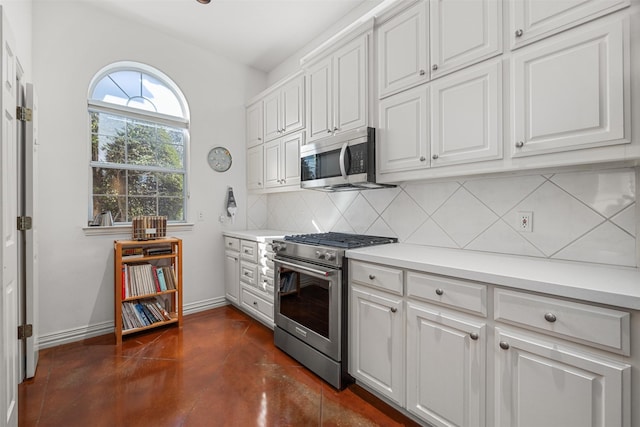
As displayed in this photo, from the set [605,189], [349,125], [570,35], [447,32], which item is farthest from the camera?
[349,125]

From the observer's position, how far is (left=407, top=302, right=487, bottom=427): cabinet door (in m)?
1.33

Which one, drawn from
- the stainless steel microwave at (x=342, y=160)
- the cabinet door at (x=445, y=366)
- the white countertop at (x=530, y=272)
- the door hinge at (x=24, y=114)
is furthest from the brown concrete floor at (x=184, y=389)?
the door hinge at (x=24, y=114)

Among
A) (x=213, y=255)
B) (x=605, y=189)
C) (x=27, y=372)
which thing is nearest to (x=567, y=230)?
(x=605, y=189)

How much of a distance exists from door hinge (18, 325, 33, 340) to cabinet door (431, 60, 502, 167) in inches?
116

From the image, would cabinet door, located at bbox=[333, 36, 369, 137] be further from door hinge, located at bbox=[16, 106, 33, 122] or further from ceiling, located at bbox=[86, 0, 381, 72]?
door hinge, located at bbox=[16, 106, 33, 122]

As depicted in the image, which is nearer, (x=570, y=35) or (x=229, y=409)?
(x=570, y=35)

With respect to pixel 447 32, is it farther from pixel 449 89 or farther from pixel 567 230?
pixel 567 230

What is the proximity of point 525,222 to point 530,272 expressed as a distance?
0.54m

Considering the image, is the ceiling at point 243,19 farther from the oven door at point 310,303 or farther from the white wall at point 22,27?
the oven door at point 310,303

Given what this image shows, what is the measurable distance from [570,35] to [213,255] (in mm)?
3484

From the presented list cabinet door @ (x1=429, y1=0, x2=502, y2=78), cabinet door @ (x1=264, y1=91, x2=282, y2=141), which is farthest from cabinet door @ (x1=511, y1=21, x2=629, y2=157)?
cabinet door @ (x1=264, y1=91, x2=282, y2=141)

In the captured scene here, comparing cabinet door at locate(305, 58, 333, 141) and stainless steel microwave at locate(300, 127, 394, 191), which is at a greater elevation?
cabinet door at locate(305, 58, 333, 141)

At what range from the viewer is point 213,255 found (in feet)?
11.5

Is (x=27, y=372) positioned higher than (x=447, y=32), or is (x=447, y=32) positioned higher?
(x=447, y=32)
